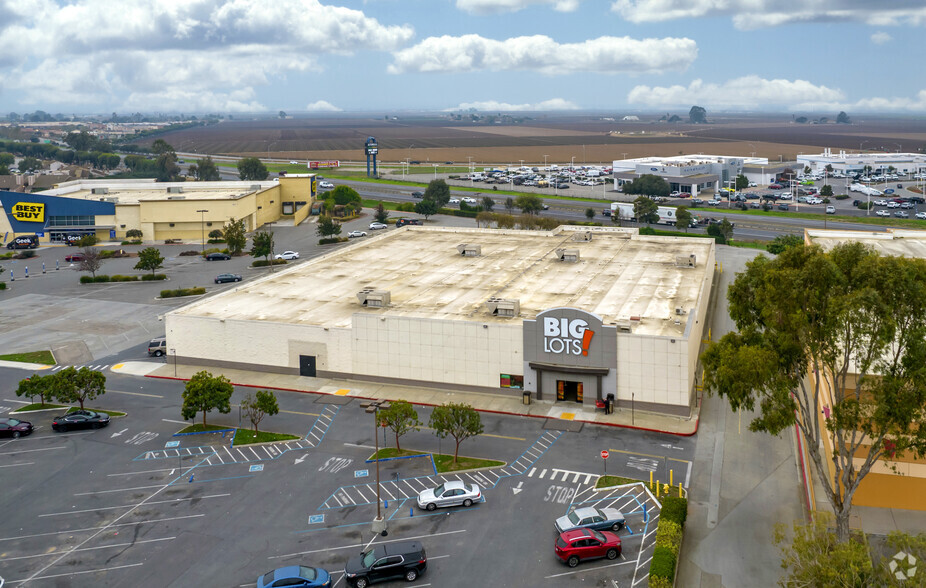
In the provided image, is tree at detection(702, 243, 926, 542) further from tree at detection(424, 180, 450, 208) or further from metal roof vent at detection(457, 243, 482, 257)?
tree at detection(424, 180, 450, 208)

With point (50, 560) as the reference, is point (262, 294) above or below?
above

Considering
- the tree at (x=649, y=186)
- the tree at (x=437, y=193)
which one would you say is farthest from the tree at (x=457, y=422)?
the tree at (x=649, y=186)

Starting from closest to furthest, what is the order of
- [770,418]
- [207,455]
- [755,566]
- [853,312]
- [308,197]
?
1. [853,312]
2. [770,418]
3. [755,566]
4. [207,455]
5. [308,197]

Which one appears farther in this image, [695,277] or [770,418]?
[695,277]

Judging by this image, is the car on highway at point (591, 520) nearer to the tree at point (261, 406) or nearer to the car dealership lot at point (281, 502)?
the car dealership lot at point (281, 502)

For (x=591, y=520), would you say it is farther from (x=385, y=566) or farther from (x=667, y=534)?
(x=385, y=566)

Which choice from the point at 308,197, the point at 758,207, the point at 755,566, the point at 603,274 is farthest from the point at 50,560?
the point at 758,207

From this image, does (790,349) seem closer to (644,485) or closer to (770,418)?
(770,418)
